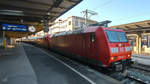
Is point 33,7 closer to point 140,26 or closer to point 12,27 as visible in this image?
point 12,27

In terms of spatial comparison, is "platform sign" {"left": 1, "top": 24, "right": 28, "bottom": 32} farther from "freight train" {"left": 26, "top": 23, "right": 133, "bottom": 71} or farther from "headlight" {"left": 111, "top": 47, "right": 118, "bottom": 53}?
"headlight" {"left": 111, "top": 47, "right": 118, "bottom": 53}

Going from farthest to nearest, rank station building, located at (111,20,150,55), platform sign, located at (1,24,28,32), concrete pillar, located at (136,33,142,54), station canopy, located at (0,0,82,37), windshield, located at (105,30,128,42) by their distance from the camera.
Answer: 1. concrete pillar, located at (136,33,142,54)
2. station building, located at (111,20,150,55)
3. platform sign, located at (1,24,28,32)
4. station canopy, located at (0,0,82,37)
5. windshield, located at (105,30,128,42)

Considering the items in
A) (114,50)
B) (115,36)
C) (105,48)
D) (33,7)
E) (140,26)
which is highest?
(33,7)

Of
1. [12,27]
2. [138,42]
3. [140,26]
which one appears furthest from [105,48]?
[138,42]

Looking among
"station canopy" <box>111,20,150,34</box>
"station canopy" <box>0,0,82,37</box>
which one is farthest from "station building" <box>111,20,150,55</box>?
"station canopy" <box>0,0,82,37</box>

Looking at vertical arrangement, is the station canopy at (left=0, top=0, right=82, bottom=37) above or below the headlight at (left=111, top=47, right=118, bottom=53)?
above

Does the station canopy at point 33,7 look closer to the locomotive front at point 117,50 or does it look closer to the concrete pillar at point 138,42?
the locomotive front at point 117,50

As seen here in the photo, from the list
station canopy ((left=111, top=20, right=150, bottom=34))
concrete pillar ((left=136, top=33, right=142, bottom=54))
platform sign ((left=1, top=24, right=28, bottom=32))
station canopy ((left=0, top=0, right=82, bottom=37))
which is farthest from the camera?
concrete pillar ((left=136, top=33, right=142, bottom=54))

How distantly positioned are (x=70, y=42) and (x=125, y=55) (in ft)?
13.7

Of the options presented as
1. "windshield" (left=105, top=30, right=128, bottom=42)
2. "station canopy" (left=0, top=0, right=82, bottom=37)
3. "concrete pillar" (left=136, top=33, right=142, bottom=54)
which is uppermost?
"station canopy" (left=0, top=0, right=82, bottom=37)

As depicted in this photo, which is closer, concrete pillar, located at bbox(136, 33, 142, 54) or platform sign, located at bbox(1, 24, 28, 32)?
platform sign, located at bbox(1, 24, 28, 32)

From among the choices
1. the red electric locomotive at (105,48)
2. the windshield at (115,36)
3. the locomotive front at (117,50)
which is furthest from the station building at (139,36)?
the red electric locomotive at (105,48)

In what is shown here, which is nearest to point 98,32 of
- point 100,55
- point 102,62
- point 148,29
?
point 100,55

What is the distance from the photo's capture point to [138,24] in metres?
11.2
